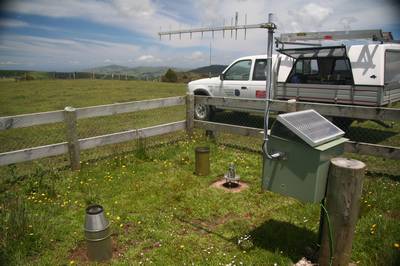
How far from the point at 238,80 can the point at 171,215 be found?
6975 millimetres

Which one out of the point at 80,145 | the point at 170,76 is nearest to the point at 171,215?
the point at 80,145

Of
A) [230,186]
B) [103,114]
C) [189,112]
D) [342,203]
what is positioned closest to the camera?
[342,203]

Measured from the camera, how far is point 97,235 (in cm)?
314

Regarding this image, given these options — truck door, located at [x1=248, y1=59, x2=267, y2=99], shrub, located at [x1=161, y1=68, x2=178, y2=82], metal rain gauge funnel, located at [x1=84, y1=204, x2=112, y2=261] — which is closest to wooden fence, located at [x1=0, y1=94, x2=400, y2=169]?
truck door, located at [x1=248, y1=59, x2=267, y2=99]

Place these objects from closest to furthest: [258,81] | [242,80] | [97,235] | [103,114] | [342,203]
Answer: [342,203] < [97,235] < [103,114] < [258,81] < [242,80]

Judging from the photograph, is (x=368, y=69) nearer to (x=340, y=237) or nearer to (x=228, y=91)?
(x=228, y=91)

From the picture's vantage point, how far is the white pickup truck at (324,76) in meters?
7.77

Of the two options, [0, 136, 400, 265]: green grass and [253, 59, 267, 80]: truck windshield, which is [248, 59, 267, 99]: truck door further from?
[0, 136, 400, 265]: green grass

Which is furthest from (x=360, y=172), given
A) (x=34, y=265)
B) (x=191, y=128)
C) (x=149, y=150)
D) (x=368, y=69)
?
(x=368, y=69)

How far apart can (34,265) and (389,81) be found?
8.70 m

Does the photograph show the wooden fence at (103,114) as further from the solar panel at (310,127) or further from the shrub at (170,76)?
the shrub at (170,76)

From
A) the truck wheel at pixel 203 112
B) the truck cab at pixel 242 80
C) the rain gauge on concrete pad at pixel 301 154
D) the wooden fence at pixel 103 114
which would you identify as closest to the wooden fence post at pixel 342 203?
the rain gauge on concrete pad at pixel 301 154

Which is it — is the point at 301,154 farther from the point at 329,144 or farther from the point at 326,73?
the point at 326,73

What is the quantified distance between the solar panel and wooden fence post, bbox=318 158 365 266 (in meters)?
0.25
